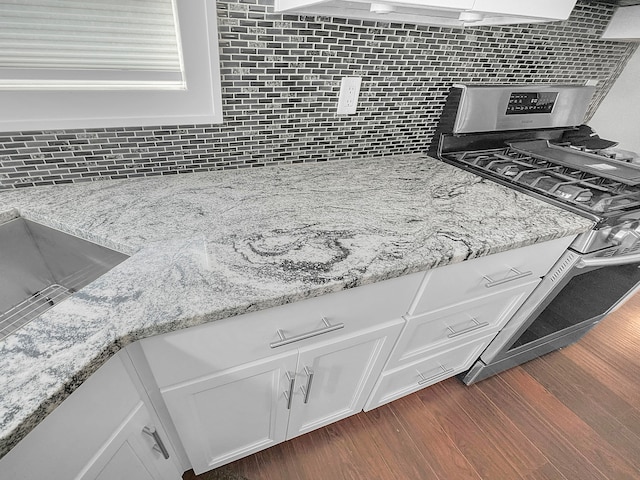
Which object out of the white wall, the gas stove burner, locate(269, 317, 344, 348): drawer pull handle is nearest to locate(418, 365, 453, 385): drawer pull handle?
locate(269, 317, 344, 348): drawer pull handle

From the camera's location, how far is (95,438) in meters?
0.59

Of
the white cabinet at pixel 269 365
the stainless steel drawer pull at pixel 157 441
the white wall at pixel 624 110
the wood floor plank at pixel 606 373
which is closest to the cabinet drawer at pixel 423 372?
the white cabinet at pixel 269 365

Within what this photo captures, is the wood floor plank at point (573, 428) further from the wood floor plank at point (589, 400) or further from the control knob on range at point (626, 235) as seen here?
the control knob on range at point (626, 235)

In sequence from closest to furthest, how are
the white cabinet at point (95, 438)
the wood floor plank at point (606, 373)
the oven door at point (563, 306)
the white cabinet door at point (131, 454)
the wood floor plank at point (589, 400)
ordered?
the white cabinet at point (95, 438) → the white cabinet door at point (131, 454) → the oven door at point (563, 306) → the wood floor plank at point (589, 400) → the wood floor plank at point (606, 373)

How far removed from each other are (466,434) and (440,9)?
61.7 inches

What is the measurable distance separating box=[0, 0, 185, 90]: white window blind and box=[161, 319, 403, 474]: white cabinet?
85 centimetres

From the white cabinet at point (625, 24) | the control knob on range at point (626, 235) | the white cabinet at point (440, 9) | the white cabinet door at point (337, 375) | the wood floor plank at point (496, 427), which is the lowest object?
the wood floor plank at point (496, 427)

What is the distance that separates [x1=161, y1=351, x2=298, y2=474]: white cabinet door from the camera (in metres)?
0.78

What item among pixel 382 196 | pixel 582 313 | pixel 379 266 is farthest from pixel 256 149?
pixel 582 313

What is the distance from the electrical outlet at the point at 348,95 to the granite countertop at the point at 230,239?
8.6 inches

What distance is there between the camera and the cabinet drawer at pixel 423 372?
121 cm

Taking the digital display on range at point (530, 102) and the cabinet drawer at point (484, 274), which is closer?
the cabinet drawer at point (484, 274)

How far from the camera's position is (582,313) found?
4.73 feet

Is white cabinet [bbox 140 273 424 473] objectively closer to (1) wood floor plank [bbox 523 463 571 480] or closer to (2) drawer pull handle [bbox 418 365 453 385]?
(2) drawer pull handle [bbox 418 365 453 385]
